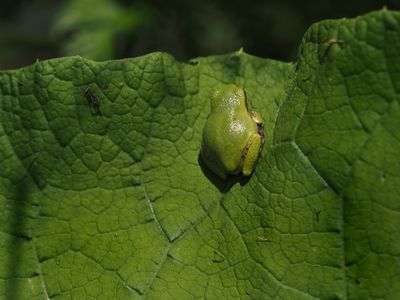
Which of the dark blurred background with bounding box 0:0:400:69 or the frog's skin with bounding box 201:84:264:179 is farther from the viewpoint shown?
the dark blurred background with bounding box 0:0:400:69

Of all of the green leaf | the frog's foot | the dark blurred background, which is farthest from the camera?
the dark blurred background

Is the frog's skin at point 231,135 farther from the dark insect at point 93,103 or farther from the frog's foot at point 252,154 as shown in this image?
the dark insect at point 93,103

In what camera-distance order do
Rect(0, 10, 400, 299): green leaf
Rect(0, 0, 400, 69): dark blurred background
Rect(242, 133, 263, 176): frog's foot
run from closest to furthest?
Rect(0, 10, 400, 299): green leaf → Rect(242, 133, 263, 176): frog's foot → Rect(0, 0, 400, 69): dark blurred background

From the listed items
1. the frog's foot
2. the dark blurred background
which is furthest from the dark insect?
the dark blurred background

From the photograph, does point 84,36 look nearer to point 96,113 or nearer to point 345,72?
point 96,113

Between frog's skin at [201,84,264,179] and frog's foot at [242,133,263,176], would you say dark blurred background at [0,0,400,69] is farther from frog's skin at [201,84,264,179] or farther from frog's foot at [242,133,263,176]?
frog's foot at [242,133,263,176]

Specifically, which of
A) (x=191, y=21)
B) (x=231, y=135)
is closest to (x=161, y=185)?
(x=231, y=135)

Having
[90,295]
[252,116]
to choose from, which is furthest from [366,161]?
[90,295]
